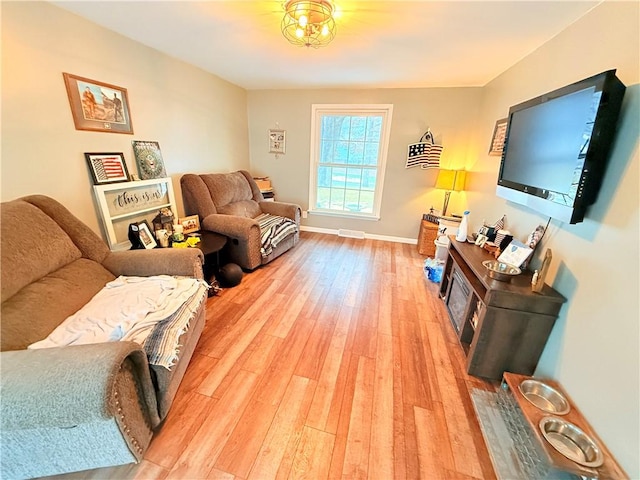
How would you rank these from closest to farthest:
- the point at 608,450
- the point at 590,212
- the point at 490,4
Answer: the point at 608,450 → the point at 590,212 → the point at 490,4

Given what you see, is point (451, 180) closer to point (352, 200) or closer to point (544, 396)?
point (352, 200)

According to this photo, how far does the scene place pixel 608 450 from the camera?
41.9 inches

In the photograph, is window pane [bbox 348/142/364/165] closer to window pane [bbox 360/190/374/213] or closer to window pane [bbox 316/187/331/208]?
window pane [bbox 360/190/374/213]

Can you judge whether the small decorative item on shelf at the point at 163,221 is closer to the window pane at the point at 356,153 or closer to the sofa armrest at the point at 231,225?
the sofa armrest at the point at 231,225

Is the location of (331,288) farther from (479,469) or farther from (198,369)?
(479,469)

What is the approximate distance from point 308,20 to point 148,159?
6.23 feet

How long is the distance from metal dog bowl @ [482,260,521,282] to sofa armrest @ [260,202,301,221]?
2478mm

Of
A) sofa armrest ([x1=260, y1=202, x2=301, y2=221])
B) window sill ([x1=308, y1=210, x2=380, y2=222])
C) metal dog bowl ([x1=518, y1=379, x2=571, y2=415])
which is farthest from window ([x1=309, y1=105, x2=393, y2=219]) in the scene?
metal dog bowl ([x1=518, y1=379, x2=571, y2=415])

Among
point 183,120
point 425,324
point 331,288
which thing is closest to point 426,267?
point 425,324

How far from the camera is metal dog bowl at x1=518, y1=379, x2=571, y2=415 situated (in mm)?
1269

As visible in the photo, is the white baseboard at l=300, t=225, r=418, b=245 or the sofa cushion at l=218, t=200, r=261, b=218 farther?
the white baseboard at l=300, t=225, r=418, b=245

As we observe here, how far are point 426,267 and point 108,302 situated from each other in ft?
9.49

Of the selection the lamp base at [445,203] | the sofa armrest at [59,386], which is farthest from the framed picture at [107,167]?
the lamp base at [445,203]

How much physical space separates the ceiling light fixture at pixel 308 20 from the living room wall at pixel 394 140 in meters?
1.93
